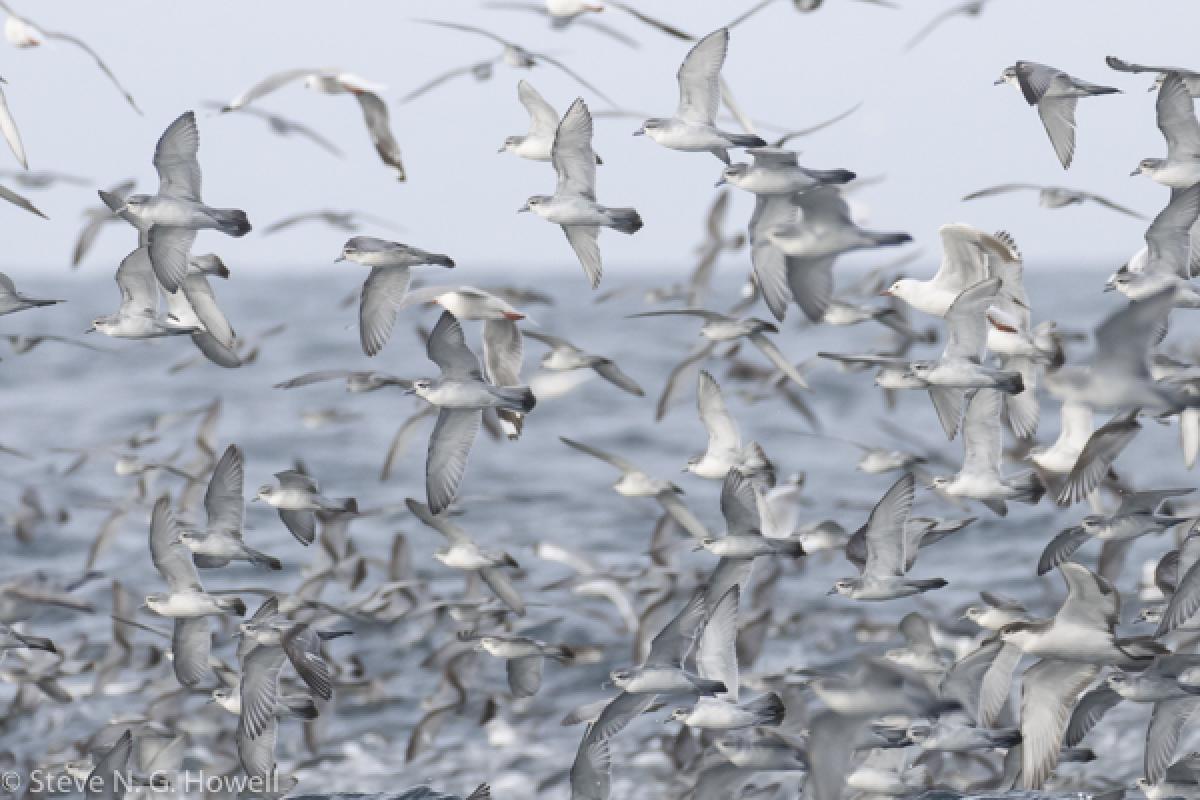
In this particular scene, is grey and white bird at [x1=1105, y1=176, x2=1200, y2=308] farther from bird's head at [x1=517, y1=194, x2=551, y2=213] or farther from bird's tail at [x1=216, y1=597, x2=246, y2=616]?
bird's tail at [x1=216, y1=597, x2=246, y2=616]

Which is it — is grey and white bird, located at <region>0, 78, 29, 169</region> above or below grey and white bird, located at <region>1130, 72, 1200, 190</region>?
below

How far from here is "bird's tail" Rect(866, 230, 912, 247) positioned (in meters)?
9.14

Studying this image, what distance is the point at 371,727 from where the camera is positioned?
578 inches

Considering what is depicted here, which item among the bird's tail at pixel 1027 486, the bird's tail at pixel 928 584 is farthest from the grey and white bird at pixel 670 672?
the bird's tail at pixel 1027 486

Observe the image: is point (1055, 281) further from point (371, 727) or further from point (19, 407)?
point (371, 727)

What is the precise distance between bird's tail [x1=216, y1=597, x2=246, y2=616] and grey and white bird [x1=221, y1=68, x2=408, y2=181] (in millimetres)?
4033

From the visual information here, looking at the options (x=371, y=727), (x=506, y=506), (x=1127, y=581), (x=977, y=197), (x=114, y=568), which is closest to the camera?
(x=977, y=197)

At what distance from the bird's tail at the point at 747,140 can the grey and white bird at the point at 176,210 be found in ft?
9.55

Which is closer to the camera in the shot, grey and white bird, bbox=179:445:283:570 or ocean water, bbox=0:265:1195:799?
grey and white bird, bbox=179:445:283:570

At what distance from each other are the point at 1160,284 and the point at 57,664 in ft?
29.1

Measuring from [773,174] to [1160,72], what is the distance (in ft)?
8.73

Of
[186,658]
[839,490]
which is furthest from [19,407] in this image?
[186,658]

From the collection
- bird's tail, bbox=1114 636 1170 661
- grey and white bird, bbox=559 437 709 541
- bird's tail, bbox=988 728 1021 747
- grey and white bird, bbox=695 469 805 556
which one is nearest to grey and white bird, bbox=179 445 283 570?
grey and white bird, bbox=695 469 805 556

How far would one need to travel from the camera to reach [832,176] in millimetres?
9609
